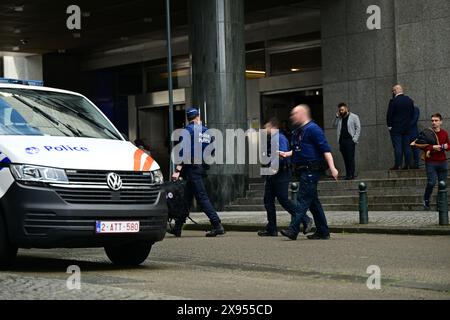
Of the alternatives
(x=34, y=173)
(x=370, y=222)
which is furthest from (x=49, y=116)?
(x=370, y=222)

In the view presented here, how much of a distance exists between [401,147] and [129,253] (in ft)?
41.1

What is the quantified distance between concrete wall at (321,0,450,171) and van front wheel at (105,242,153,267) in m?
14.3

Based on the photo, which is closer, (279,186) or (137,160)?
(137,160)

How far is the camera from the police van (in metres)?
10.1

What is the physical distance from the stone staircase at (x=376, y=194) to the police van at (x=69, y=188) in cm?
1053

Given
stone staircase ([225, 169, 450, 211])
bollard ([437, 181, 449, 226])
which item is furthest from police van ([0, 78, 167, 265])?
stone staircase ([225, 169, 450, 211])

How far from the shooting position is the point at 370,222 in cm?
1747

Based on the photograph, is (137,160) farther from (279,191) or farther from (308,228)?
(308,228)

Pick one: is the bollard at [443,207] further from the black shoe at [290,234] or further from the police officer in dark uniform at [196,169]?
the police officer in dark uniform at [196,169]

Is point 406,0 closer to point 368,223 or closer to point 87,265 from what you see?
point 368,223

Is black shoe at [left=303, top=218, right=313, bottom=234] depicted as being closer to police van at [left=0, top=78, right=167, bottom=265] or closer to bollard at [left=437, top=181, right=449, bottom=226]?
bollard at [left=437, top=181, right=449, bottom=226]

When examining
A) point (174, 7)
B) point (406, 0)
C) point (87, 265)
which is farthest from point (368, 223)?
point (174, 7)

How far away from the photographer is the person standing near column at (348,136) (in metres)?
23.5
